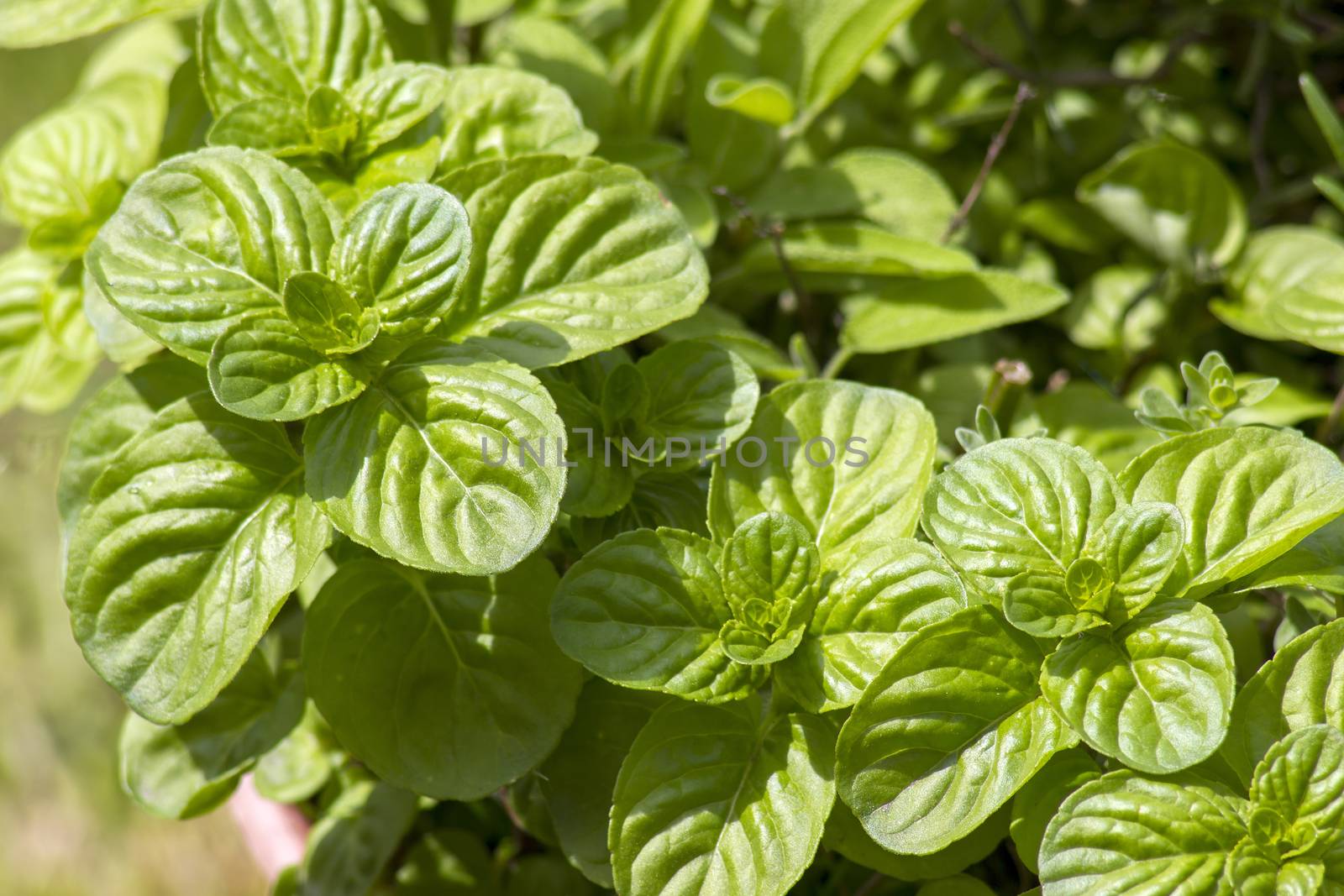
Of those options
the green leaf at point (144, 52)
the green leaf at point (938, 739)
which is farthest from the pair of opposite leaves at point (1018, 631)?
the green leaf at point (144, 52)

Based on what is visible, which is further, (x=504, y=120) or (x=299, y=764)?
(x=299, y=764)

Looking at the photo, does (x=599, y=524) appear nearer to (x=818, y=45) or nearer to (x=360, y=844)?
(x=360, y=844)

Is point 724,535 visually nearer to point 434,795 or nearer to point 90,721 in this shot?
point 434,795

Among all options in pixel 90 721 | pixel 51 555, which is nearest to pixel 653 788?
pixel 90 721

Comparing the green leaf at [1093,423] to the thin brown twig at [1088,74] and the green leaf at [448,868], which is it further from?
the green leaf at [448,868]

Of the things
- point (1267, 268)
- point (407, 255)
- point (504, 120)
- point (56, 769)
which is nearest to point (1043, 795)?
point (407, 255)

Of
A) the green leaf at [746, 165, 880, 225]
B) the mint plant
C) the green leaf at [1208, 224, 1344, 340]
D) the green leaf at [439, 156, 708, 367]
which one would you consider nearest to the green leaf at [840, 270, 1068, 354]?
the mint plant
